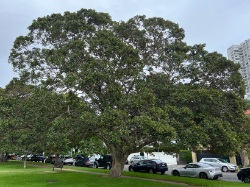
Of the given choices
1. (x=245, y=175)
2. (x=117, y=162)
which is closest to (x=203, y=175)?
(x=245, y=175)

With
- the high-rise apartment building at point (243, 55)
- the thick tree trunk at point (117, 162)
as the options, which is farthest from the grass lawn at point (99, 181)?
the high-rise apartment building at point (243, 55)

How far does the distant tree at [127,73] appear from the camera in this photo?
43.1 ft

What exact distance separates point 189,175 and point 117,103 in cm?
1273

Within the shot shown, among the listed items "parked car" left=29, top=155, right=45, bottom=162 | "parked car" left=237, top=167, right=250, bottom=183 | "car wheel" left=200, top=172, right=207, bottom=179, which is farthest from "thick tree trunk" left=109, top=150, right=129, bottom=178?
"parked car" left=29, top=155, right=45, bottom=162

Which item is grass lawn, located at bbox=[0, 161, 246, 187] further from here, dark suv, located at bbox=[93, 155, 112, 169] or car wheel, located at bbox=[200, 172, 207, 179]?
dark suv, located at bbox=[93, 155, 112, 169]

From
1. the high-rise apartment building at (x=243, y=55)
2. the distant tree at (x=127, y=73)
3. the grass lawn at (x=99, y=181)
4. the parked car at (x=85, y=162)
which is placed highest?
the high-rise apartment building at (x=243, y=55)

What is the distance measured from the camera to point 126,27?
17516 millimetres

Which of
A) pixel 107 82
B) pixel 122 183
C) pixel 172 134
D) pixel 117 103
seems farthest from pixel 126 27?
pixel 122 183

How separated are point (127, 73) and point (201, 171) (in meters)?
12.3

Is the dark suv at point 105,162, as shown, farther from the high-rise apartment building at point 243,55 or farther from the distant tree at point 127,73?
the high-rise apartment building at point 243,55

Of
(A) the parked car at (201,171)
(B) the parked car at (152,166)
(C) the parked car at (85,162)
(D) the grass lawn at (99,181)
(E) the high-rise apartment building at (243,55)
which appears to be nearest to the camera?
(D) the grass lawn at (99,181)

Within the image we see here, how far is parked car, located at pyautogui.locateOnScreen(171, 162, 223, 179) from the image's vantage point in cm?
2180

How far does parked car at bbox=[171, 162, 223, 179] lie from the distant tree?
7232 mm

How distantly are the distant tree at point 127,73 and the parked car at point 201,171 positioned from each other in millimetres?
7232
